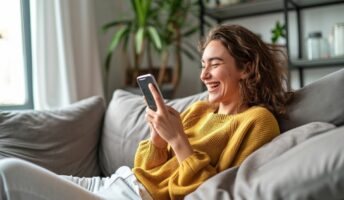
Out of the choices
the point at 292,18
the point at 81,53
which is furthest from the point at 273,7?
the point at 81,53

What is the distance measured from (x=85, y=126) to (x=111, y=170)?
0.23 m

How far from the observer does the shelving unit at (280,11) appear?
2.53 m

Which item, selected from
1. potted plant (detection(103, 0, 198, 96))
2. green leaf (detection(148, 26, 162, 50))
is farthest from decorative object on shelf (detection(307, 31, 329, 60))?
green leaf (detection(148, 26, 162, 50))

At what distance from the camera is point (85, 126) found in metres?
1.93

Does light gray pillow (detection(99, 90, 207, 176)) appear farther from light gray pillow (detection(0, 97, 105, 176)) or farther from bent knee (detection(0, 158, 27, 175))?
bent knee (detection(0, 158, 27, 175))

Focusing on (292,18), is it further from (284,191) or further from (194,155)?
(284,191)

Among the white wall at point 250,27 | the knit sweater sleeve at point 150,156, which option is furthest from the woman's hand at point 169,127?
the white wall at point 250,27

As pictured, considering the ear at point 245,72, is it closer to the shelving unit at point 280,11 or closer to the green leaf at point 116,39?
the shelving unit at point 280,11

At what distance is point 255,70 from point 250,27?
165 centimetres

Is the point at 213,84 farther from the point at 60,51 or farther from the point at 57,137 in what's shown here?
the point at 60,51

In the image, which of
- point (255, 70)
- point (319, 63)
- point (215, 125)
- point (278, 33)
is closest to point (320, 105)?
point (255, 70)

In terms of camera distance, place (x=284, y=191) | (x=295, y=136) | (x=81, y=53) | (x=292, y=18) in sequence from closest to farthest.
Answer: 1. (x=284, y=191)
2. (x=295, y=136)
3. (x=81, y=53)
4. (x=292, y=18)

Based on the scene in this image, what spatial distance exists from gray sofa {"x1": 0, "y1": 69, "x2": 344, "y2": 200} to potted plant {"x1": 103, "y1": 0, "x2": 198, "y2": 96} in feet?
2.47

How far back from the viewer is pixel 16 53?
2.56m
